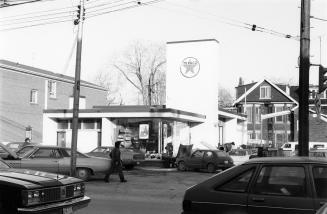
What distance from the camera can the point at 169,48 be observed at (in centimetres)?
4216

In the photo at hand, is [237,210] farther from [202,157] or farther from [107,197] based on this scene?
[202,157]

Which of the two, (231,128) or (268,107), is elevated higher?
(268,107)

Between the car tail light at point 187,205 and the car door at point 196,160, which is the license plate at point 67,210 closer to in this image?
the car tail light at point 187,205

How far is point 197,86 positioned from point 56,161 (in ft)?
78.8

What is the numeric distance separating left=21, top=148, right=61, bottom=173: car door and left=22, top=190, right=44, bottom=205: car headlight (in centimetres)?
1137

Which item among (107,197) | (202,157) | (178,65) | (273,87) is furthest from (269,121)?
(107,197)

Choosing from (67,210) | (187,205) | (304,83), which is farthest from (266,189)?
→ (304,83)

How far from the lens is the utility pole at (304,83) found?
1382 centimetres

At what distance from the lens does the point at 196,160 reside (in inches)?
1093

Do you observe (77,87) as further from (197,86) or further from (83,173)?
(197,86)

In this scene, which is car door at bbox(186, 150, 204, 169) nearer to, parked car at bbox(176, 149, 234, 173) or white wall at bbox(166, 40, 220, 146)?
parked car at bbox(176, 149, 234, 173)

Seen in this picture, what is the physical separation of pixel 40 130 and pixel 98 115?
9.53m

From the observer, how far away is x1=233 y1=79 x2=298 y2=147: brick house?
2680 inches

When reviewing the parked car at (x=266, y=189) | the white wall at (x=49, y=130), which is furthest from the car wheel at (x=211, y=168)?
the parked car at (x=266, y=189)
